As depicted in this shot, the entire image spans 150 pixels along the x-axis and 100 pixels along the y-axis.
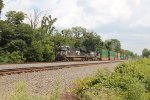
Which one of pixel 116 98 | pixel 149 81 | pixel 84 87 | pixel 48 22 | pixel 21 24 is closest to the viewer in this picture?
pixel 116 98

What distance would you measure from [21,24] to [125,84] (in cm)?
4438

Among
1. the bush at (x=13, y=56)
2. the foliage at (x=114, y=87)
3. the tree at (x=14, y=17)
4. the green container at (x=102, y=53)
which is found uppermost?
the tree at (x=14, y=17)

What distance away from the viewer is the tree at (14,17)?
58.7 m

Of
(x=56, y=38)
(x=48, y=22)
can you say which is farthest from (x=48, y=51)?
(x=48, y=22)

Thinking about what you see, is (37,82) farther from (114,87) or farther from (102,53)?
(102,53)

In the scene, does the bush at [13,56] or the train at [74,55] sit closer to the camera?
the bush at [13,56]

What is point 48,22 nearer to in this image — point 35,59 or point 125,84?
point 35,59

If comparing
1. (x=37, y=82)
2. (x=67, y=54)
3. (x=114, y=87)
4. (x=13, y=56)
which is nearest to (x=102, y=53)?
(x=67, y=54)

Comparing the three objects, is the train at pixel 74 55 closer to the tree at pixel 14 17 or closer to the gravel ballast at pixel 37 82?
the tree at pixel 14 17

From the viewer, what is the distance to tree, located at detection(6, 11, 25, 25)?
58719 millimetres

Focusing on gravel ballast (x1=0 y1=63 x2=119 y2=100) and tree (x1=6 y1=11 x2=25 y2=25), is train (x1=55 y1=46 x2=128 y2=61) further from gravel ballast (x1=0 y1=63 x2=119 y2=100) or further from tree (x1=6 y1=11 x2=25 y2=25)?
gravel ballast (x1=0 y1=63 x2=119 y2=100)

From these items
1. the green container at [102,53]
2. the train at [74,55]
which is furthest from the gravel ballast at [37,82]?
the green container at [102,53]

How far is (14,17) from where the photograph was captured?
58875 millimetres

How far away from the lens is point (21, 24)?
56.2 metres
